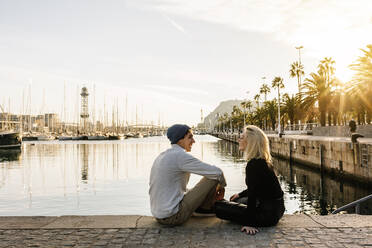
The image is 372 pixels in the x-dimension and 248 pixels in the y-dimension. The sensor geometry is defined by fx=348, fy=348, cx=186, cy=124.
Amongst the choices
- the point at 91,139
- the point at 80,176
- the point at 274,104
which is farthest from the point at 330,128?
the point at 91,139

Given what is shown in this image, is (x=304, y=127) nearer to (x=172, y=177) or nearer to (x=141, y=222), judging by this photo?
(x=141, y=222)

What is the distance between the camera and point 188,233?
557cm

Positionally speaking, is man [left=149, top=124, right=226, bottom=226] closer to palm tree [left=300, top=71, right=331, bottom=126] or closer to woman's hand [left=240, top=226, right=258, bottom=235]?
woman's hand [left=240, top=226, right=258, bottom=235]

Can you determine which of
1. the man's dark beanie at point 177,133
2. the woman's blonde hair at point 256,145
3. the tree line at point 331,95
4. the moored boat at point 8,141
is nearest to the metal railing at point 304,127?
the tree line at point 331,95

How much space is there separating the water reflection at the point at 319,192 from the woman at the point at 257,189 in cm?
1038

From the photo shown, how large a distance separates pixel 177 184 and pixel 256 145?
1423 millimetres

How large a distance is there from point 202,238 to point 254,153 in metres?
1.53

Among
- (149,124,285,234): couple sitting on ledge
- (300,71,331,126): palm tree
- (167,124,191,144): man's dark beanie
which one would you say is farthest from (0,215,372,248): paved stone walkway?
(300,71,331,126): palm tree

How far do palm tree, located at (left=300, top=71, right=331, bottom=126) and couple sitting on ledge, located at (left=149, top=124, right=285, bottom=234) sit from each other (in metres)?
49.2

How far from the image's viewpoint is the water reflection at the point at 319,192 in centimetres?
1617

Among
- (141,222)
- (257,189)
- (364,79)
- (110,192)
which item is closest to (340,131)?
(364,79)

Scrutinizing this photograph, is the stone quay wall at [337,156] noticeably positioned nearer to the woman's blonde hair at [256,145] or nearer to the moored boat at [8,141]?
the woman's blonde hair at [256,145]

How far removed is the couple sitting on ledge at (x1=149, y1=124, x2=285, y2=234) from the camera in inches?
214

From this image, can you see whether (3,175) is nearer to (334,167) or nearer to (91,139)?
(334,167)
